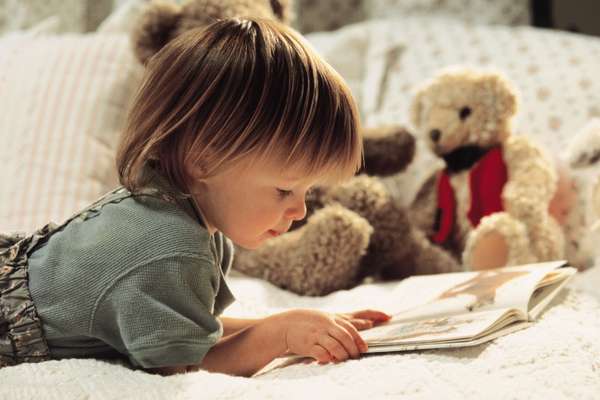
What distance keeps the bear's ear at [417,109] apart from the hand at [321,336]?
0.83 meters

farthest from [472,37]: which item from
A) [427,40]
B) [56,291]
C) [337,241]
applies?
[56,291]

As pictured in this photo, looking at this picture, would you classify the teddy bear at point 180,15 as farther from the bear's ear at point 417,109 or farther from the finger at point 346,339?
the finger at point 346,339

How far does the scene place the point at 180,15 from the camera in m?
1.46

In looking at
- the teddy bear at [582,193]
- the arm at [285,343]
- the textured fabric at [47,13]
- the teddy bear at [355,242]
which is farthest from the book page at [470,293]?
the textured fabric at [47,13]

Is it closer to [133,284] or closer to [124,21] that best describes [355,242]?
[133,284]

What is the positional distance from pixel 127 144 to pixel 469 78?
883mm

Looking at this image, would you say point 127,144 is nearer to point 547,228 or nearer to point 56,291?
point 56,291

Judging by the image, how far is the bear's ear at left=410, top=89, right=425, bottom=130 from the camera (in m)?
1.51

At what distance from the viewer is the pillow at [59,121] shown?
1.44 metres

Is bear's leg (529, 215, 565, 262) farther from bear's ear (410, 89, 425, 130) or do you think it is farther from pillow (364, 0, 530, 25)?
pillow (364, 0, 530, 25)

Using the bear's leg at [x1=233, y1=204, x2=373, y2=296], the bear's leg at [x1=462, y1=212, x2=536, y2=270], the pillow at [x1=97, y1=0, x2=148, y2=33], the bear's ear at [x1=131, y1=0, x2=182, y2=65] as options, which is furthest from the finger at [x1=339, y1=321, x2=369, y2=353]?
the pillow at [x1=97, y1=0, x2=148, y2=33]

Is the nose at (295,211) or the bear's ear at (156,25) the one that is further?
the bear's ear at (156,25)

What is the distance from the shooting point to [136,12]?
1854 mm

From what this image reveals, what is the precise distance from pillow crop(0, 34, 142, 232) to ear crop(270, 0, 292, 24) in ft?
1.24
